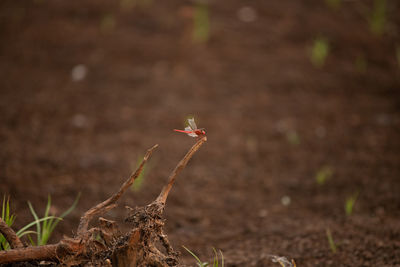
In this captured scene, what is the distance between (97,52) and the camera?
3809 millimetres

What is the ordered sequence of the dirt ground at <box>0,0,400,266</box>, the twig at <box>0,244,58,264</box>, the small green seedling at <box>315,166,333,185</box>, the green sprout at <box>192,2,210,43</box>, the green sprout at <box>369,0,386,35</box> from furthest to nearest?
the green sprout at <box>369,0,386,35</box> < the green sprout at <box>192,2,210,43</box> < the small green seedling at <box>315,166,333,185</box> < the dirt ground at <box>0,0,400,266</box> < the twig at <box>0,244,58,264</box>

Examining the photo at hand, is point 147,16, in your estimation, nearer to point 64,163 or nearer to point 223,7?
point 223,7

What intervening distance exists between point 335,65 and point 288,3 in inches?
57.7

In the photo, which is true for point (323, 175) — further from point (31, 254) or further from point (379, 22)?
point (379, 22)

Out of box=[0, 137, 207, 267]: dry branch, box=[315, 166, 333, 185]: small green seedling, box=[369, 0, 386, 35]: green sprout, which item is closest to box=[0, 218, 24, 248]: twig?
box=[0, 137, 207, 267]: dry branch

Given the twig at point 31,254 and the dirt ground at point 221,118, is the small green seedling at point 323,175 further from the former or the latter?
the twig at point 31,254

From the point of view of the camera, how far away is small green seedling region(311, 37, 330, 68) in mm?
3594

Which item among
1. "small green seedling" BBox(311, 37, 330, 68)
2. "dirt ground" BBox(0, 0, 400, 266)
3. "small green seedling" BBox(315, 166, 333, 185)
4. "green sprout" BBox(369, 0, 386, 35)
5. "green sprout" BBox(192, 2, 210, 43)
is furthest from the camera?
"green sprout" BBox(369, 0, 386, 35)

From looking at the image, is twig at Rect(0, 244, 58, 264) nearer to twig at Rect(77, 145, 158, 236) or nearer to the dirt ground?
twig at Rect(77, 145, 158, 236)

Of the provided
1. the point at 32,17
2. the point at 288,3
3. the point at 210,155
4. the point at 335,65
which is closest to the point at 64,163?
the point at 210,155

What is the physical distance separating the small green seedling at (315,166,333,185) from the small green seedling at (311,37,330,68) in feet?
4.64

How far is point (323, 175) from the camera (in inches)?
96.3

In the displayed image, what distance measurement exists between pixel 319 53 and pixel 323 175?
169 cm

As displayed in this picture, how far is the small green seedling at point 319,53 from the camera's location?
11.8ft
